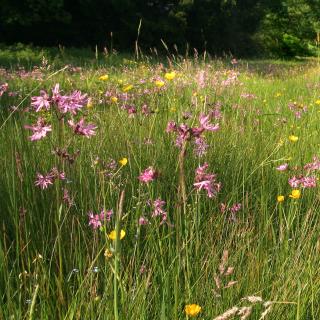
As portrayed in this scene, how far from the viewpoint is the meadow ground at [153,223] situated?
104cm

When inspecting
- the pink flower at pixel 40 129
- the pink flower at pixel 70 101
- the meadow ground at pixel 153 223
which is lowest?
the meadow ground at pixel 153 223

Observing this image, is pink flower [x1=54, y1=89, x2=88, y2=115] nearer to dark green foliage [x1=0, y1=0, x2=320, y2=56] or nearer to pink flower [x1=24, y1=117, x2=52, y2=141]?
pink flower [x1=24, y1=117, x2=52, y2=141]

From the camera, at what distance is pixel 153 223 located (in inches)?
57.1

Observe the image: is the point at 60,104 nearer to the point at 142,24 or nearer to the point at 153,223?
the point at 153,223

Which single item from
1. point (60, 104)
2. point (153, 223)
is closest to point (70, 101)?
point (60, 104)

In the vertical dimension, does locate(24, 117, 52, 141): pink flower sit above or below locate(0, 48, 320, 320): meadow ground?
above

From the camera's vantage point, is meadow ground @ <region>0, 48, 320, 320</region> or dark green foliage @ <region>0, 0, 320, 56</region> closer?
meadow ground @ <region>0, 48, 320, 320</region>

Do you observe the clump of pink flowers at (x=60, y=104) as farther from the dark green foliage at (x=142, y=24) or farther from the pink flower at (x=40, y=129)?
the dark green foliage at (x=142, y=24)

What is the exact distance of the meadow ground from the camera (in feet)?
3.43

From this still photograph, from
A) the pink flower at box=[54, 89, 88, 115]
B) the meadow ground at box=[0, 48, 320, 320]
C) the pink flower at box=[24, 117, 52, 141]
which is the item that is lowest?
the meadow ground at box=[0, 48, 320, 320]

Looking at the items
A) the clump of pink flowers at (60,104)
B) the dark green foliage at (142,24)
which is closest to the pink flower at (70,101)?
the clump of pink flowers at (60,104)

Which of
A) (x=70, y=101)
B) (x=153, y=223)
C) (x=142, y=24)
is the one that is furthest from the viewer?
(x=142, y=24)

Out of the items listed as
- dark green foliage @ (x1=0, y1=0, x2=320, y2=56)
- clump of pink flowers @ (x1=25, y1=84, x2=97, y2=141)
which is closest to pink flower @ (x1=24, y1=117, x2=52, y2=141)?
clump of pink flowers @ (x1=25, y1=84, x2=97, y2=141)

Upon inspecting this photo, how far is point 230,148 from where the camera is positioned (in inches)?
88.0
